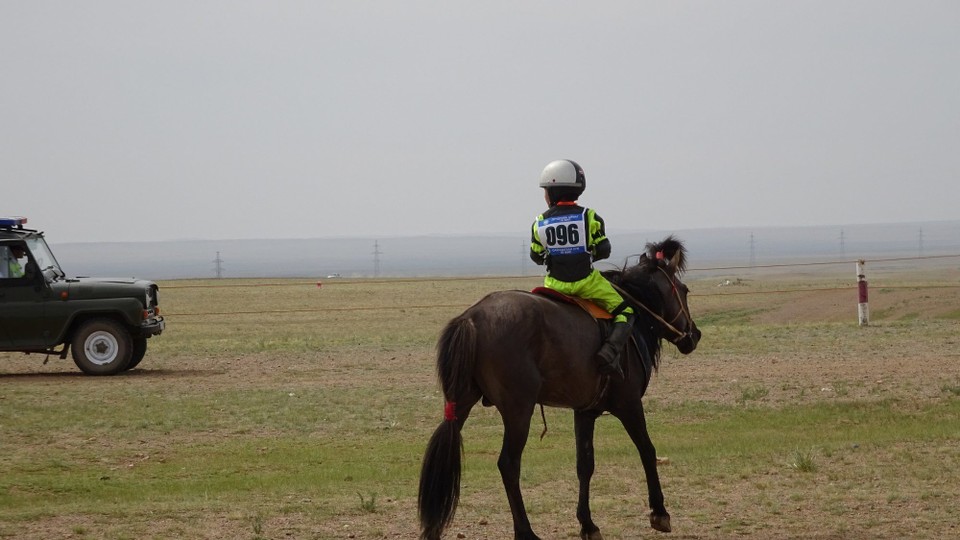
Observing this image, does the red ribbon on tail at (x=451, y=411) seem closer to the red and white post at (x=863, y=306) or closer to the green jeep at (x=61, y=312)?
the green jeep at (x=61, y=312)

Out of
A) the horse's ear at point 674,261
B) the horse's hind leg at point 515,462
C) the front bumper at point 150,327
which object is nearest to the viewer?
the horse's hind leg at point 515,462

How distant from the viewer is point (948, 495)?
9266 mm

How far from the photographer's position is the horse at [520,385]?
7.71m

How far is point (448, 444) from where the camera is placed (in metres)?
7.68

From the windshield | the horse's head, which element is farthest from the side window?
the horse's head

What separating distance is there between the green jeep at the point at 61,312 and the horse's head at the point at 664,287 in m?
12.8

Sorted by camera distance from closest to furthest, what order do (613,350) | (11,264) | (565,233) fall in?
(613,350) < (565,233) < (11,264)

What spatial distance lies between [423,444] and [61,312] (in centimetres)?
967

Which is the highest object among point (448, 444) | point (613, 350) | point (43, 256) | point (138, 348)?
point (43, 256)

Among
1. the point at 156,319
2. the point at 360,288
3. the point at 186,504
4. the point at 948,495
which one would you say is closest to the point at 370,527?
the point at 186,504

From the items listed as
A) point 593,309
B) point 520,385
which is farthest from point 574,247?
point 520,385

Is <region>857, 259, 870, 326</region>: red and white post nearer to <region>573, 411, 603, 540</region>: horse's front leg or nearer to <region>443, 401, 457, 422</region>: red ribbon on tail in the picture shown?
<region>573, 411, 603, 540</region>: horse's front leg

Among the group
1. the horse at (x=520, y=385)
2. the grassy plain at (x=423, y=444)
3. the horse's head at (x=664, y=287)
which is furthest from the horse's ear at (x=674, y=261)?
the grassy plain at (x=423, y=444)

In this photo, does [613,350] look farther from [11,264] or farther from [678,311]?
[11,264]
